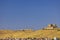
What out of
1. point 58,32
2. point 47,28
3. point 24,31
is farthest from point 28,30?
point 58,32

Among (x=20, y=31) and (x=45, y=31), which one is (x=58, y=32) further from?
(x=20, y=31)

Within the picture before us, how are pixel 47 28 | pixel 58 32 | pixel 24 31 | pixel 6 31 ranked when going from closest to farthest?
pixel 58 32, pixel 47 28, pixel 24 31, pixel 6 31

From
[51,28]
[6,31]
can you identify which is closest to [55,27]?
[51,28]

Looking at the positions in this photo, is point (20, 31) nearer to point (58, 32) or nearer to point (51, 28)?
point (51, 28)

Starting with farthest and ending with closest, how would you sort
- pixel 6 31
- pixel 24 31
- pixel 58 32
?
pixel 6 31
pixel 24 31
pixel 58 32

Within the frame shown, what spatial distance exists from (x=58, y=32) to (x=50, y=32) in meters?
2.05

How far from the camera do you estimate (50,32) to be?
44562mm

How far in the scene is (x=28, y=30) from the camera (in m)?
49.4

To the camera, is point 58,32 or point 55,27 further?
point 55,27

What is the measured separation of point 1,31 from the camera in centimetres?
5666

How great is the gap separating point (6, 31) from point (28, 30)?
31.2ft

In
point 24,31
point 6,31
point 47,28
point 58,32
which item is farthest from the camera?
point 6,31

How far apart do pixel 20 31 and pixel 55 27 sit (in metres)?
9.22

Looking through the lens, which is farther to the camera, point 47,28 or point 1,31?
point 1,31
